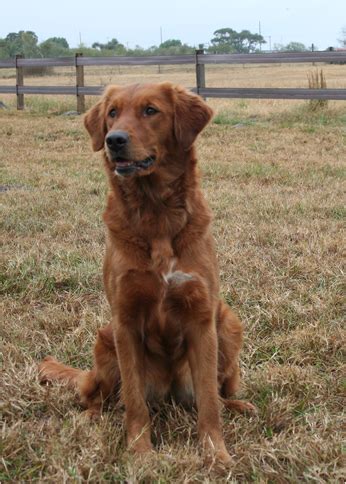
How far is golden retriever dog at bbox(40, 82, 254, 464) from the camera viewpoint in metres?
2.53

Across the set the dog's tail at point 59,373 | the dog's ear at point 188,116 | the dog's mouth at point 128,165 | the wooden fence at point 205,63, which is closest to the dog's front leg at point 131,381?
the dog's tail at point 59,373

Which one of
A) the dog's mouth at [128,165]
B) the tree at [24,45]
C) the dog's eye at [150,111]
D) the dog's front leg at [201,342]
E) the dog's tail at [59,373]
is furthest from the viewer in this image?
the tree at [24,45]

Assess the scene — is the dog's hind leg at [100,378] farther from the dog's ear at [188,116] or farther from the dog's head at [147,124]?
the dog's ear at [188,116]

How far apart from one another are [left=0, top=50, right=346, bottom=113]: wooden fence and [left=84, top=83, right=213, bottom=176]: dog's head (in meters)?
7.93

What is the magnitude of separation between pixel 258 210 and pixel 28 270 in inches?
86.7

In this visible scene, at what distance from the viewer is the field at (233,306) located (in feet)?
7.67

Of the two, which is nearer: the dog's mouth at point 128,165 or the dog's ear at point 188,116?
the dog's mouth at point 128,165

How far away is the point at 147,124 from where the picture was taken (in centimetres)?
271

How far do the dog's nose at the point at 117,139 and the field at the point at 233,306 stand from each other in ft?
3.52

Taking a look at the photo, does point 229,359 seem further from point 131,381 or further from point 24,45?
point 24,45

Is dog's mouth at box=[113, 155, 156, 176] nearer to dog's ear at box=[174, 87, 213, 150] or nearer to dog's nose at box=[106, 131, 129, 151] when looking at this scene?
dog's nose at box=[106, 131, 129, 151]

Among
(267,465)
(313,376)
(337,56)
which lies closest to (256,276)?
(313,376)

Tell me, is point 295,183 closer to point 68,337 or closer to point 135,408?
point 68,337

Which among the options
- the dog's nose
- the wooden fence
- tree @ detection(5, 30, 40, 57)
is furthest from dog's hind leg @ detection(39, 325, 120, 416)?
tree @ detection(5, 30, 40, 57)
